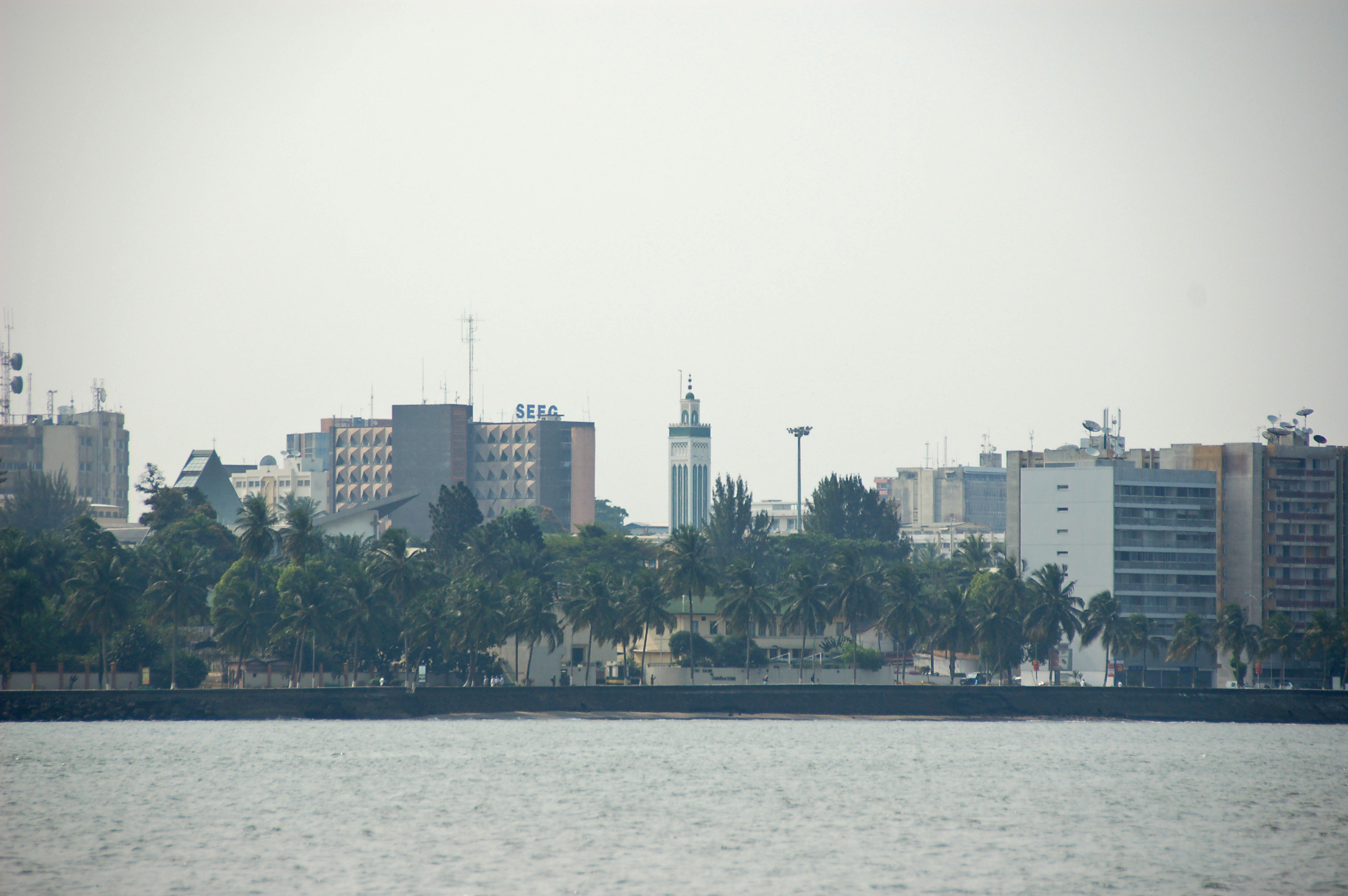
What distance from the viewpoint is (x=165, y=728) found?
12950cm

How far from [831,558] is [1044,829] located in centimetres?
9264

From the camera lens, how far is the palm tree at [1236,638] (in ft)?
558

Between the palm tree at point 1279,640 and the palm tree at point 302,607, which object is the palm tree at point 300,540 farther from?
the palm tree at point 1279,640

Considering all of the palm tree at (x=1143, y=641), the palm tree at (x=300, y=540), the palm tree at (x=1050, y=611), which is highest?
the palm tree at (x=300, y=540)

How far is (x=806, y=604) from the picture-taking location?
160 meters

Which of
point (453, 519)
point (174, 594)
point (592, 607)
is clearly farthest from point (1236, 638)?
point (174, 594)

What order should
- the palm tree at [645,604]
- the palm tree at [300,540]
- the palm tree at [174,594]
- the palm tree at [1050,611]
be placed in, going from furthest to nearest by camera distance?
1. the palm tree at [1050,611]
2. the palm tree at [645,604]
3. the palm tree at [300,540]
4. the palm tree at [174,594]

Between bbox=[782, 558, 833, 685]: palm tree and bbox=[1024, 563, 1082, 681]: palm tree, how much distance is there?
66.3 feet

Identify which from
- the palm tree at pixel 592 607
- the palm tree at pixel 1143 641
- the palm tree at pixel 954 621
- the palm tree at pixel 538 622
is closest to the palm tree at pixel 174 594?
the palm tree at pixel 538 622

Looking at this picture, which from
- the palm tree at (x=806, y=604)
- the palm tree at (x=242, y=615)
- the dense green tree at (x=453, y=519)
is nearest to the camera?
the palm tree at (x=242, y=615)

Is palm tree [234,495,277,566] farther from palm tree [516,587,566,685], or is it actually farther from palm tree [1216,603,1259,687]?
palm tree [1216,603,1259,687]

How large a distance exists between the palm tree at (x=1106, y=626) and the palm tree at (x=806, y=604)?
27.8 meters

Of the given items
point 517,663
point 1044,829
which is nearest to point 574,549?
point 517,663

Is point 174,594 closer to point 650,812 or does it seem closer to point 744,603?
point 744,603
